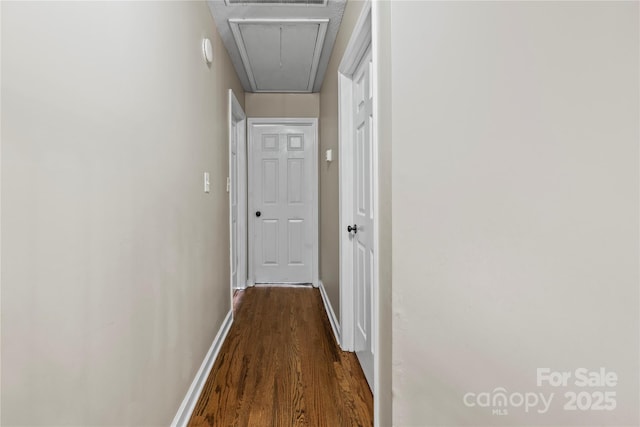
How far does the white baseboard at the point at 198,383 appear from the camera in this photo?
1590 mm

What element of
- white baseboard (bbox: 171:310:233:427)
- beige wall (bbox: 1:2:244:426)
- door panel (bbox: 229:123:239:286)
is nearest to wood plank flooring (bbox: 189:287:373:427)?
white baseboard (bbox: 171:310:233:427)

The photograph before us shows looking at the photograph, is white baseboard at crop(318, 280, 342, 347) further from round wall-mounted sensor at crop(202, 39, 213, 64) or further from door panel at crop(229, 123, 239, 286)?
round wall-mounted sensor at crop(202, 39, 213, 64)

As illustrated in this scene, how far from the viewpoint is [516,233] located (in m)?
1.17

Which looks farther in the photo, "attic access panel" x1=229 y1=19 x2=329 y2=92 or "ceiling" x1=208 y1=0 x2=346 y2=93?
"attic access panel" x1=229 y1=19 x2=329 y2=92

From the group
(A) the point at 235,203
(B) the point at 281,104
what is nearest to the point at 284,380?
(A) the point at 235,203

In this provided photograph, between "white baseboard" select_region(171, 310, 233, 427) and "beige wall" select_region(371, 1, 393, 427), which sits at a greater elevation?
"beige wall" select_region(371, 1, 393, 427)

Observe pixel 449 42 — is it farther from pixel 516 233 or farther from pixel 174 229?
pixel 174 229

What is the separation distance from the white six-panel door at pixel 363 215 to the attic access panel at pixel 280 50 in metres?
0.67

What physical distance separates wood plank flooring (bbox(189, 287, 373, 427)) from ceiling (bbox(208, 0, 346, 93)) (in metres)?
2.26

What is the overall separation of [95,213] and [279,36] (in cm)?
222

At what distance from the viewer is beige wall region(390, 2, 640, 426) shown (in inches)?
43.4

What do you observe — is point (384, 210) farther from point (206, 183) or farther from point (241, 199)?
point (241, 199)

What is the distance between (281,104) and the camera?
403 cm

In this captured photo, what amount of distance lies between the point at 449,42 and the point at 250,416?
5.91ft
